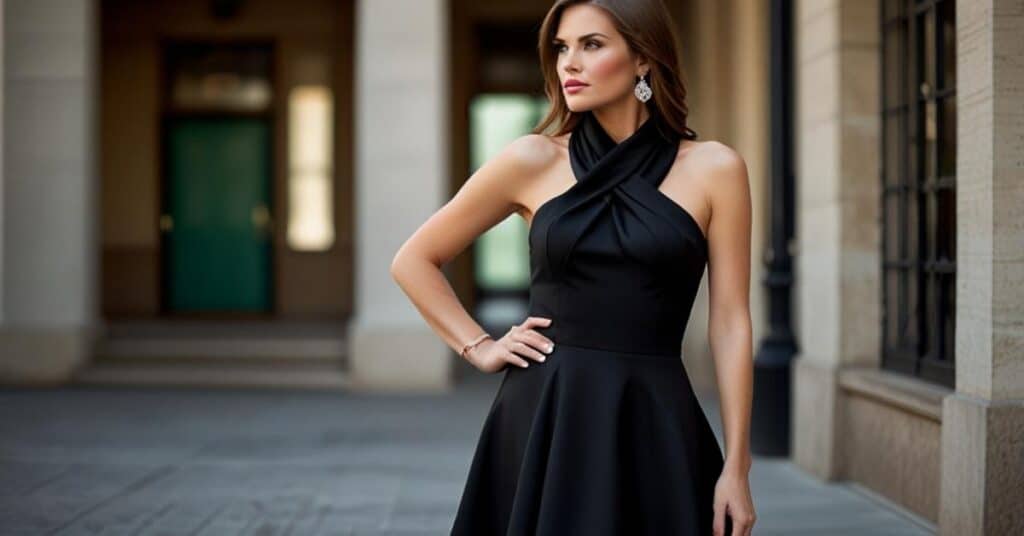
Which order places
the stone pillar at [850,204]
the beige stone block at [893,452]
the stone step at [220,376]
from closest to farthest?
the beige stone block at [893,452]
the stone pillar at [850,204]
the stone step at [220,376]

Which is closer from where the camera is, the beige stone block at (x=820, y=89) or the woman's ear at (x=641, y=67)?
the woman's ear at (x=641, y=67)

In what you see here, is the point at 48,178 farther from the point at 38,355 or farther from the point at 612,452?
the point at 612,452

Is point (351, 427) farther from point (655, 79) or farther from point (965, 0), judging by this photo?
point (655, 79)

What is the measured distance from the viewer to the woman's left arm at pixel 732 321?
2723 mm

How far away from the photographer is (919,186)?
6715mm

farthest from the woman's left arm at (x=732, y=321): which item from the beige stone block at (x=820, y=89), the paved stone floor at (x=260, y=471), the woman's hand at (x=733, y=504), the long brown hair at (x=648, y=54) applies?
the beige stone block at (x=820, y=89)

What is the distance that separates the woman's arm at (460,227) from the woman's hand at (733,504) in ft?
1.61

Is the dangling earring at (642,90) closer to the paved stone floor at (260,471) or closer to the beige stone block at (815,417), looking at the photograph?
the paved stone floor at (260,471)

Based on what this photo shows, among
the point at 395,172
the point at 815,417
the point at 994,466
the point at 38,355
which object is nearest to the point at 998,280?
the point at 994,466

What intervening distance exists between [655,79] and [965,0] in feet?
10.1

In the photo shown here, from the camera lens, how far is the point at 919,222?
669 cm

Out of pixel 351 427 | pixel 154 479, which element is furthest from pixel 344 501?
pixel 351 427

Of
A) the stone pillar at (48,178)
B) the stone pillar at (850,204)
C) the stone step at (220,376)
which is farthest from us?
the stone pillar at (48,178)

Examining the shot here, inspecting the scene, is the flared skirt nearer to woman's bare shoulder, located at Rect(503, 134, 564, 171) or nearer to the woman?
the woman
